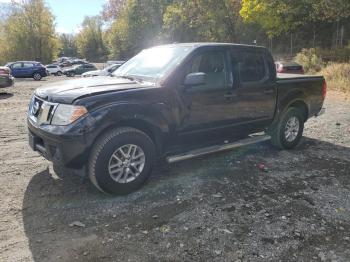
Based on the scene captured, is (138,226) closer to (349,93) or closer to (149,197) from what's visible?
(149,197)

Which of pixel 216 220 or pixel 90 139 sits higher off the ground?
pixel 90 139

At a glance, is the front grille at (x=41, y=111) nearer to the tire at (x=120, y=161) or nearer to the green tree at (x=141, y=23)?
the tire at (x=120, y=161)

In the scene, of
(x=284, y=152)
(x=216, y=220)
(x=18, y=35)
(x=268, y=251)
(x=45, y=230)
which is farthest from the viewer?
Answer: (x=18, y=35)

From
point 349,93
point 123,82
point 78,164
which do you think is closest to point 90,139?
point 78,164

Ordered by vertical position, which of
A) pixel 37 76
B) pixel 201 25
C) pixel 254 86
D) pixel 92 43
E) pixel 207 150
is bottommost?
pixel 207 150

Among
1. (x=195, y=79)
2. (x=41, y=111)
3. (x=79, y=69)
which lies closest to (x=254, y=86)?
(x=195, y=79)

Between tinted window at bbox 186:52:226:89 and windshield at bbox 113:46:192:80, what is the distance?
22 centimetres

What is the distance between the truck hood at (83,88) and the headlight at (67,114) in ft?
0.26

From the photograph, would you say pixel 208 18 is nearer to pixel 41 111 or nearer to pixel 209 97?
pixel 209 97

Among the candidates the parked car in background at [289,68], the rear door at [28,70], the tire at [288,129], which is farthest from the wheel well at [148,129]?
the rear door at [28,70]

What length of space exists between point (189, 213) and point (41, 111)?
225 cm

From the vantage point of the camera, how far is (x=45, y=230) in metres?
3.74

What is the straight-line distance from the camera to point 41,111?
14.8 ft

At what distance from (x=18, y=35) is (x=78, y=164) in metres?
55.9
